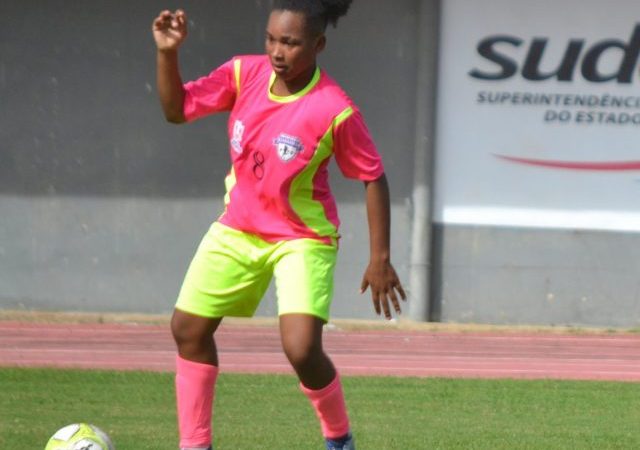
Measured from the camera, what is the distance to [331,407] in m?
6.07

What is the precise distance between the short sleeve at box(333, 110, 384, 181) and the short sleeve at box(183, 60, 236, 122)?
48cm

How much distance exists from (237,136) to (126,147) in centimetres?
768

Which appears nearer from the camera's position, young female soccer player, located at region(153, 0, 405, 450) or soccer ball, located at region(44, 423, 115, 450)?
young female soccer player, located at region(153, 0, 405, 450)

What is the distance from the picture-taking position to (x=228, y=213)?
6098 millimetres

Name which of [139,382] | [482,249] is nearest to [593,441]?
[139,382]

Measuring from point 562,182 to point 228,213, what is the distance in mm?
7935

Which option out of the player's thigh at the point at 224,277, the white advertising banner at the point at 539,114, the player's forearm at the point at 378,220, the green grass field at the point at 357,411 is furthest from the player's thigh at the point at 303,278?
the white advertising banner at the point at 539,114

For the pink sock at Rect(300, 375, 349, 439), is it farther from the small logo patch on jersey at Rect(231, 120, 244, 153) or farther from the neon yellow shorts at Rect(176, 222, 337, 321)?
the small logo patch on jersey at Rect(231, 120, 244, 153)

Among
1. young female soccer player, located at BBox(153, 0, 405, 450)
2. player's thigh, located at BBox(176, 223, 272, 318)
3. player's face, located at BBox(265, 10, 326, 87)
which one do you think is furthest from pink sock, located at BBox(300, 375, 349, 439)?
player's face, located at BBox(265, 10, 326, 87)

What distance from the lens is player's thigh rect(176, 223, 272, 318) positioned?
598 centimetres

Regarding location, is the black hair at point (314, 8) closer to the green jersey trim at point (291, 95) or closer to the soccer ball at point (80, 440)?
Answer: the green jersey trim at point (291, 95)

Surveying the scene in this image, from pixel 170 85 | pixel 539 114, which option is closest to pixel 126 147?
pixel 539 114

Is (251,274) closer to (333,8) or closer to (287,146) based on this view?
(287,146)

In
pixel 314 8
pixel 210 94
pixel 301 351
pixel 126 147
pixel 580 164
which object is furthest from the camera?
pixel 580 164
